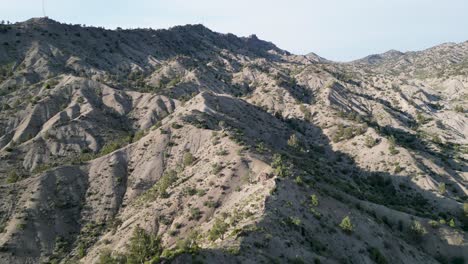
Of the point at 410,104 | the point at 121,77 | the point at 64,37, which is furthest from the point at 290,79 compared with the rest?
the point at 64,37

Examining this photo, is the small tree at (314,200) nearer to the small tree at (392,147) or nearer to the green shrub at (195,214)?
the green shrub at (195,214)

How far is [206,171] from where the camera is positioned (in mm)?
74125

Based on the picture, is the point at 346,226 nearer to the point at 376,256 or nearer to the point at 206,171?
the point at 376,256

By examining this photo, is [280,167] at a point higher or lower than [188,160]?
higher

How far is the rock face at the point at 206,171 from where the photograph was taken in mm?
55469

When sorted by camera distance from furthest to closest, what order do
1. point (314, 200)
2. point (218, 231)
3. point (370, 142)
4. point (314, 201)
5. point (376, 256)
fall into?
point (370, 142) → point (314, 200) → point (314, 201) → point (376, 256) → point (218, 231)

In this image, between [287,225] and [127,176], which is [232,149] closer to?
[127,176]

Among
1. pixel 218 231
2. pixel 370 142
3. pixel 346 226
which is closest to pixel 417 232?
pixel 346 226

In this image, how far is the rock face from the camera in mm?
55469

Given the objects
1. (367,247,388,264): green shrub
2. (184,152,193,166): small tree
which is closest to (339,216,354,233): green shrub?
(367,247,388,264): green shrub

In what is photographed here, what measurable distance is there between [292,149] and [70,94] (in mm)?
62719

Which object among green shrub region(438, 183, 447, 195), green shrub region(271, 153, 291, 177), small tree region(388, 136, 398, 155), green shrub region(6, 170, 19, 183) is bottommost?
green shrub region(438, 183, 447, 195)

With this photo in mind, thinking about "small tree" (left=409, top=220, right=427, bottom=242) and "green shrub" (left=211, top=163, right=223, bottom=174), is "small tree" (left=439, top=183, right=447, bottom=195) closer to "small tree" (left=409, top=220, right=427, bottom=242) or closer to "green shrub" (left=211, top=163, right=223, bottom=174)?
"small tree" (left=409, top=220, right=427, bottom=242)

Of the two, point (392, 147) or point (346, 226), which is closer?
point (346, 226)
